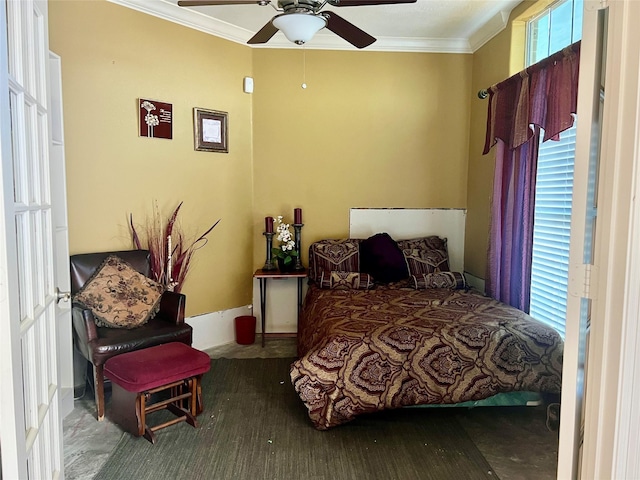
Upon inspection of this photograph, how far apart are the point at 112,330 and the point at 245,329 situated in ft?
4.42

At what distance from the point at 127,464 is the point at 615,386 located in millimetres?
2233

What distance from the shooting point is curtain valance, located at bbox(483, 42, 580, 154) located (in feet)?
8.22

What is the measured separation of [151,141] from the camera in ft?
11.4

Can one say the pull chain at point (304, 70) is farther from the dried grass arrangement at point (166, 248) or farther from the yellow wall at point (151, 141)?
the dried grass arrangement at point (166, 248)

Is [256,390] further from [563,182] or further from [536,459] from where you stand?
[563,182]

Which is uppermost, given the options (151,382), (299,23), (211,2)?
(211,2)

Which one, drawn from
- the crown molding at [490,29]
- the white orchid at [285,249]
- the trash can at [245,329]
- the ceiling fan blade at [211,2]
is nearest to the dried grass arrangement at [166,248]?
the trash can at [245,329]

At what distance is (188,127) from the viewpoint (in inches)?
145

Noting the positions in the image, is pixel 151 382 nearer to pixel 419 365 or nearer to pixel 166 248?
pixel 166 248

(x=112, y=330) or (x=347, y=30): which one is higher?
(x=347, y=30)

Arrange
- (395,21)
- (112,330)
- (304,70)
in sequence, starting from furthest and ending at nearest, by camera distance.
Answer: (304,70) → (395,21) → (112,330)

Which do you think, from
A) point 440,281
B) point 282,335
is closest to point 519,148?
point 440,281

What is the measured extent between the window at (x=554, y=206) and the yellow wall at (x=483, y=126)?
0.70 ft

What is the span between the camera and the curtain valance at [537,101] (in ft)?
8.22
